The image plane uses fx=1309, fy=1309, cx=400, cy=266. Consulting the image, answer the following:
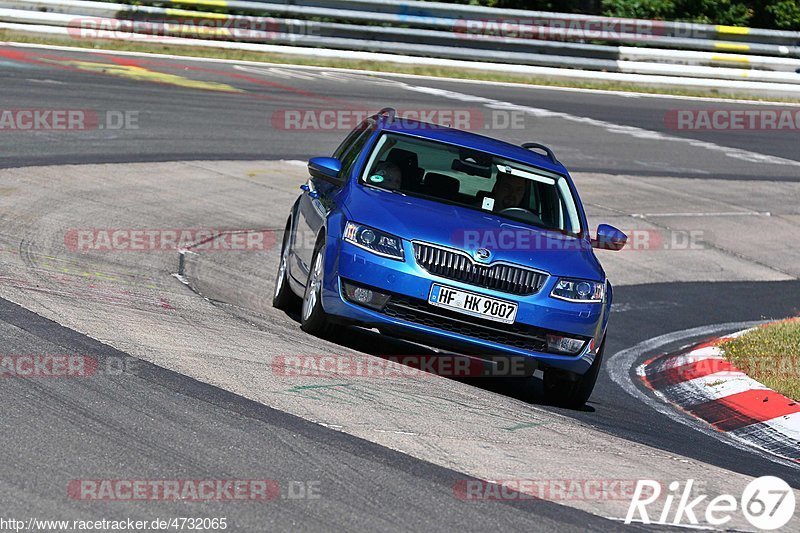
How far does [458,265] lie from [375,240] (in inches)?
21.4

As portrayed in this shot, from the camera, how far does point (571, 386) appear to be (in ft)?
27.5

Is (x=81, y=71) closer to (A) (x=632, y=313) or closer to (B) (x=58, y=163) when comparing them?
(B) (x=58, y=163)

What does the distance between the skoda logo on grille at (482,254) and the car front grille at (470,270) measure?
0.05m

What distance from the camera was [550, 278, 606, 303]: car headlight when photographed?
817cm

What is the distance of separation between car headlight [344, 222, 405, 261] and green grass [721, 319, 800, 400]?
2.86 metres

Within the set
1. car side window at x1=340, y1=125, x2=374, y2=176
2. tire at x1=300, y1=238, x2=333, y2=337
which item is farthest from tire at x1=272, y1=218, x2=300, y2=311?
tire at x1=300, y1=238, x2=333, y2=337

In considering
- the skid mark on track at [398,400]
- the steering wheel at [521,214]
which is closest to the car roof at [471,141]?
the steering wheel at [521,214]

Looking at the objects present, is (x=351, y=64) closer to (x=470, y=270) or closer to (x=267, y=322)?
(x=267, y=322)

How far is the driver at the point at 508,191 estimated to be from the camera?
9.12 meters

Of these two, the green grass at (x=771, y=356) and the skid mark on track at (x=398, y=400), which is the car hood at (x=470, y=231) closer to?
the skid mark on track at (x=398, y=400)

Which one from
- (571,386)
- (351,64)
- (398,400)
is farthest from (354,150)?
(351,64)

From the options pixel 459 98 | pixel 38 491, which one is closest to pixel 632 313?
pixel 38 491

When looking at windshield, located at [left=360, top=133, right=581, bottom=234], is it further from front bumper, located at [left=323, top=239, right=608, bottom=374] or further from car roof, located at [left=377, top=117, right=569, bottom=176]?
front bumper, located at [left=323, top=239, right=608, bottom=374]

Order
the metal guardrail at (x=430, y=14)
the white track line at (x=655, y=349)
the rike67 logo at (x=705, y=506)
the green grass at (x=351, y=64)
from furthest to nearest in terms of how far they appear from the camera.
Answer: the metal guardrail at (x=430, y=14) → the green grass at (x=351, y=64) → the white track line at (x=655, y=349) → the rike67 logo at (x=705, y=506)
